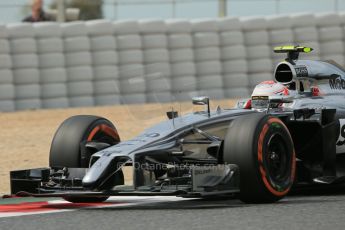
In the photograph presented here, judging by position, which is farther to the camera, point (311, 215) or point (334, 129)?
point (334, 129)

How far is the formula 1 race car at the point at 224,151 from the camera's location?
8.70 m

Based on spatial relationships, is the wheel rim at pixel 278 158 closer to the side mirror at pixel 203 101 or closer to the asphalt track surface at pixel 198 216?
the asphalt track surface at pixel 198 216

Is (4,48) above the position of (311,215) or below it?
above

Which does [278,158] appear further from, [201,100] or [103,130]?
[103,130]

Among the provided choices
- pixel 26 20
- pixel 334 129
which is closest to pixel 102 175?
pixel 334 129

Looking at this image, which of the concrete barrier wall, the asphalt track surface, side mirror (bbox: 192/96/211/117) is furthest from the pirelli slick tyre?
the concrete barrier wall

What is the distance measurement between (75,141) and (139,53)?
11608 millimetres

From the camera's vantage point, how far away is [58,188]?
8883mm

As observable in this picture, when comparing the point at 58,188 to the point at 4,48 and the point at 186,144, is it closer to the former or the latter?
the point at 186,144

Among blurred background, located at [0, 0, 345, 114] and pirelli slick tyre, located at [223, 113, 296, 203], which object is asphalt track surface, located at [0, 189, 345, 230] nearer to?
pirelli slick tyre, located at [223, 113, 296, 203]

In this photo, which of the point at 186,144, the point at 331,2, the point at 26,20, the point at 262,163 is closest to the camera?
the point at 262,163

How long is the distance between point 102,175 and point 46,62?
11.9 metres

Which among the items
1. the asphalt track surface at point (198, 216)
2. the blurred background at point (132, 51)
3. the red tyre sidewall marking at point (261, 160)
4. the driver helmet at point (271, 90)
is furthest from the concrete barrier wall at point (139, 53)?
the asphalt track surface at point (198, 216)

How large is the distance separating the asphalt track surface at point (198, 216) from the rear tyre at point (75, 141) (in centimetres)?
52
